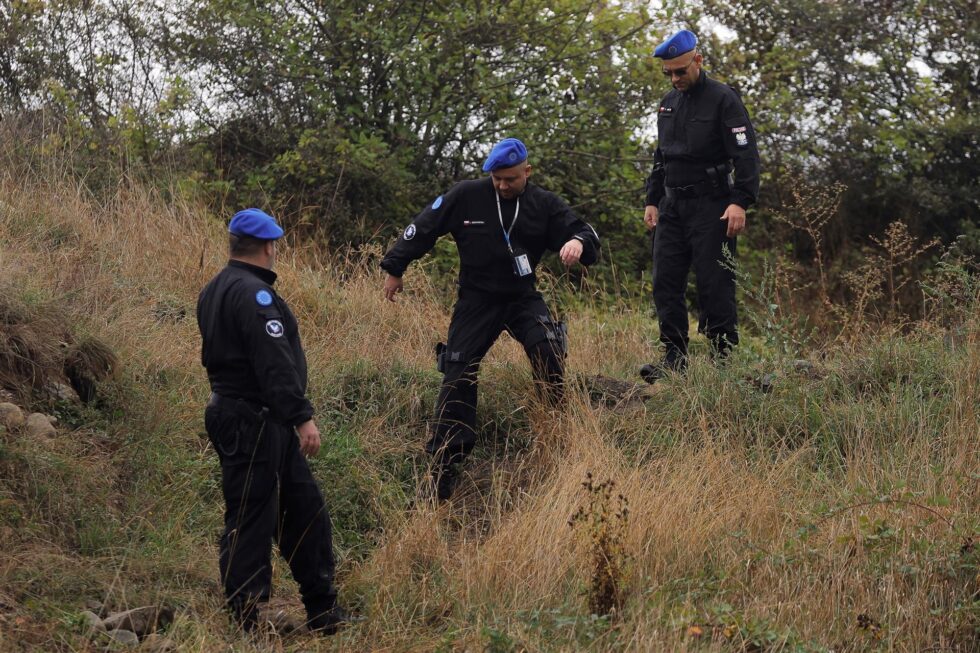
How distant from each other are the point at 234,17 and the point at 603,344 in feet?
16.0

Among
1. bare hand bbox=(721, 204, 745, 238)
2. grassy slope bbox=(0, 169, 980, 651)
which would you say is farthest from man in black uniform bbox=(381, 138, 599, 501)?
bare hand bbox=(721, 204, 745, 238)

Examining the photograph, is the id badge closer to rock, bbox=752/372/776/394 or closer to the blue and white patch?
rock, bbox=752/372/776/394

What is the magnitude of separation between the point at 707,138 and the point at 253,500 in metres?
3.66

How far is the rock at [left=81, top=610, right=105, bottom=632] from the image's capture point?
434 centimetres

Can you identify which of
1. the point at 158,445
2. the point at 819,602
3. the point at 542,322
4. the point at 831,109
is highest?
the point at 831,109

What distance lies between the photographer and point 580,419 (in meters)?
6.42

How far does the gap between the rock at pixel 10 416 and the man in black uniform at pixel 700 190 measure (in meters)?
3.59

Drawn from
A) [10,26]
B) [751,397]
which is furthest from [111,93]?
[751,397]

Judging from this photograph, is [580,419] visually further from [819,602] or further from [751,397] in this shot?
[819,602]

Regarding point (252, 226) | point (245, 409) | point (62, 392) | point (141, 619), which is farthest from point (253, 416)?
point (62, 392)

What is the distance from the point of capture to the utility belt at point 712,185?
6859mm

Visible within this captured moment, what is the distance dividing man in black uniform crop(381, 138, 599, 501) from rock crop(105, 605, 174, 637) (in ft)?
6.19

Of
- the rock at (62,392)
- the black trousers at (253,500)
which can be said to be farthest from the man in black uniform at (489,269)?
the rock at (62,392)

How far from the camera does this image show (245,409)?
14.8 ft
